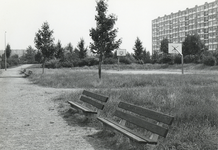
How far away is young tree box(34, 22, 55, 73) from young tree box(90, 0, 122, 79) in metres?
12.9

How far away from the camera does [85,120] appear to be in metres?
7.62

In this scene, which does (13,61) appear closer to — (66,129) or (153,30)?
(66,129)

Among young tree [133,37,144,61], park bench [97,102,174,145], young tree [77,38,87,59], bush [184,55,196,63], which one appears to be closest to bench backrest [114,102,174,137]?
park bench [97,102,174,145]

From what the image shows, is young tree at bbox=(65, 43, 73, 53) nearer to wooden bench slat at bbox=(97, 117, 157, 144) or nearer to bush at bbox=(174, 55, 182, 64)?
bush at bbox=(174, 55, 182, 64)

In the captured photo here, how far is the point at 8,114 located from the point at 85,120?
2961 millimetres

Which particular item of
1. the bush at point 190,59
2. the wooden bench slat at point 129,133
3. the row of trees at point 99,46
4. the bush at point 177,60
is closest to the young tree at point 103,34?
the row of trees at point 99,46

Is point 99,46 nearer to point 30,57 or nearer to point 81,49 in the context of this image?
point 81,49

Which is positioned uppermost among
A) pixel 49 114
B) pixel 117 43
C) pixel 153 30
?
pixel 153 30

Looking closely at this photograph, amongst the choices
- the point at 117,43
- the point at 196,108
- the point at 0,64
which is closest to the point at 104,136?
the point at 196,108

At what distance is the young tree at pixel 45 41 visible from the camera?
34.4 m

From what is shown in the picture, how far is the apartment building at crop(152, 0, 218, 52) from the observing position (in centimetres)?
11106

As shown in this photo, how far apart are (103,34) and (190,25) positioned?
110 meters

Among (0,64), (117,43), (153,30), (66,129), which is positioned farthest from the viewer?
(153,30)

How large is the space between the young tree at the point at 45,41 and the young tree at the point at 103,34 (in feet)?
42.4
